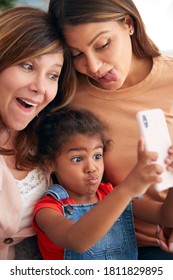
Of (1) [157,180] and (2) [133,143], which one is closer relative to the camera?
(1) [157,180]

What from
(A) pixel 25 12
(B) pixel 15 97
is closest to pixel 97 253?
(B) pixel 15 97

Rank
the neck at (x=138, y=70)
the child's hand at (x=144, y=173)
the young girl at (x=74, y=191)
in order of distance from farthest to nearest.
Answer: the neck at (x=138, y=70), the young girl at (x=74, y=191), the child's hand at (x=144, y=173)

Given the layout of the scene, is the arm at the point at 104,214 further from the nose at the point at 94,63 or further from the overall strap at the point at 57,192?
the nose at the point at 94,63

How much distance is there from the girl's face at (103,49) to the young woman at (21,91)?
3 cm

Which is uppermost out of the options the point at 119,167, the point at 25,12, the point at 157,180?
the point at 25,12

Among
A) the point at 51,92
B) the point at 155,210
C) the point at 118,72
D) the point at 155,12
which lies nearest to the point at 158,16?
the point at 155,12

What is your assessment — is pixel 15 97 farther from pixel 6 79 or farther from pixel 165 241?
pixel 165 241

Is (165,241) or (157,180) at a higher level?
(157,180)

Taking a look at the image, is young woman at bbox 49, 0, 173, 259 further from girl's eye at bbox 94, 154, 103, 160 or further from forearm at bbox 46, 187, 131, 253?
forearm at bbox 46, 187, 131, 253

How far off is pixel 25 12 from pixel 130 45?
0.19 meters

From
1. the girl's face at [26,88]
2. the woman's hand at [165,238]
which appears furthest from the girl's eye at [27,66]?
the woman's hand at [165,238]

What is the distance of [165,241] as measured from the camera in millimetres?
789

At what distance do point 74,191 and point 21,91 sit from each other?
0.62 ft

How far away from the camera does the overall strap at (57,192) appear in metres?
0.75
